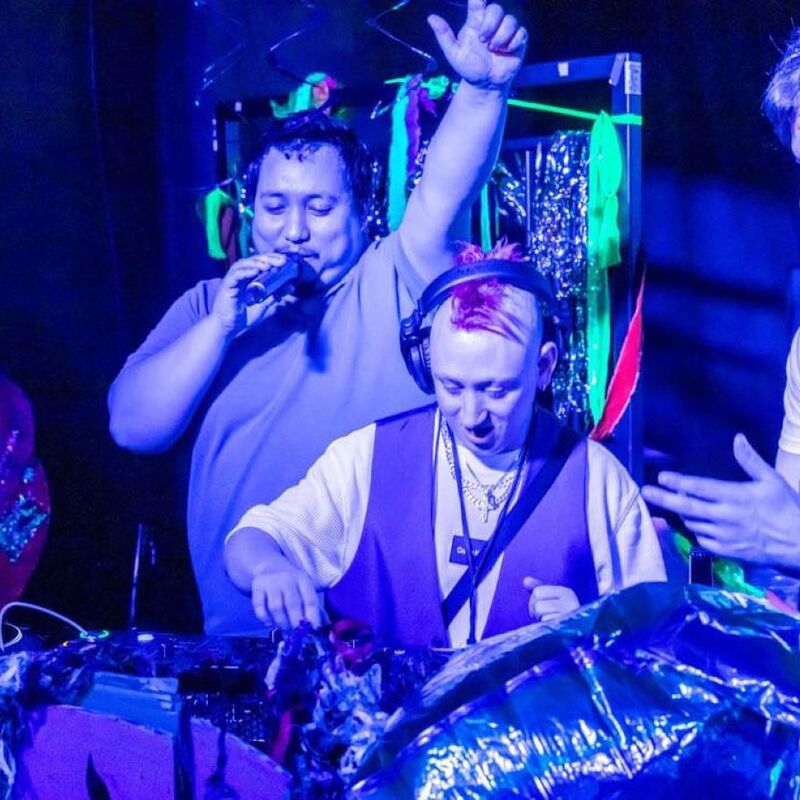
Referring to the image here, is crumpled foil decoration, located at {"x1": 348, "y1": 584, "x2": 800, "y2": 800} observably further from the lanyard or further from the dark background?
the dark background

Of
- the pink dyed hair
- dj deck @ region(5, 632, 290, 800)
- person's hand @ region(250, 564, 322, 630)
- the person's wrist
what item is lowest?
dj deck @ region(5, 632, 290, 800)

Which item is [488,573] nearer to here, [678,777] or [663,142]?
[678,777]

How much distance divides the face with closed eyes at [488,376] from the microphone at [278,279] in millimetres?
356

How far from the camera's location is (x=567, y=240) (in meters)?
1.94

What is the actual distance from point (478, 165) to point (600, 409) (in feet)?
1.60

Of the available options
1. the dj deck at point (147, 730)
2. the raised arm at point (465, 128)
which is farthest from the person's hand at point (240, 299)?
the dj deck at point (147, 730)

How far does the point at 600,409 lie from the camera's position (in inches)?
76.4

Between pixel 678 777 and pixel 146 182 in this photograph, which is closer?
pixel 678 777

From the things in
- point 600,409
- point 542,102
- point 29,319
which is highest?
point 542,102

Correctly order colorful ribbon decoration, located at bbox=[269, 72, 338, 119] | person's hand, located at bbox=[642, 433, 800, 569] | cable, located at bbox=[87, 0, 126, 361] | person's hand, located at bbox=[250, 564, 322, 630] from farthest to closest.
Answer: cable, located at bbox=[87, 0, 126, 361], colorful ribbon decoration, located at bbox=[269, 72, 338, 119], person's hand, located at bbox=[250, 564, 322, 630], person's hand, located at bbox=[642, 433, 800, 569]

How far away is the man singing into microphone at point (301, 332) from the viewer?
196cm

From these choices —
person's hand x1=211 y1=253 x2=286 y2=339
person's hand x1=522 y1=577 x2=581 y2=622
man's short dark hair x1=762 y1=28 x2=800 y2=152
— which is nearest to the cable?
person's hand x1=211 y1=253 x2=286 y2=339

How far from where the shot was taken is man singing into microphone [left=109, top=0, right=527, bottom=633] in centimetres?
196

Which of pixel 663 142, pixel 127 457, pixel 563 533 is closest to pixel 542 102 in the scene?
pixel 663 142
